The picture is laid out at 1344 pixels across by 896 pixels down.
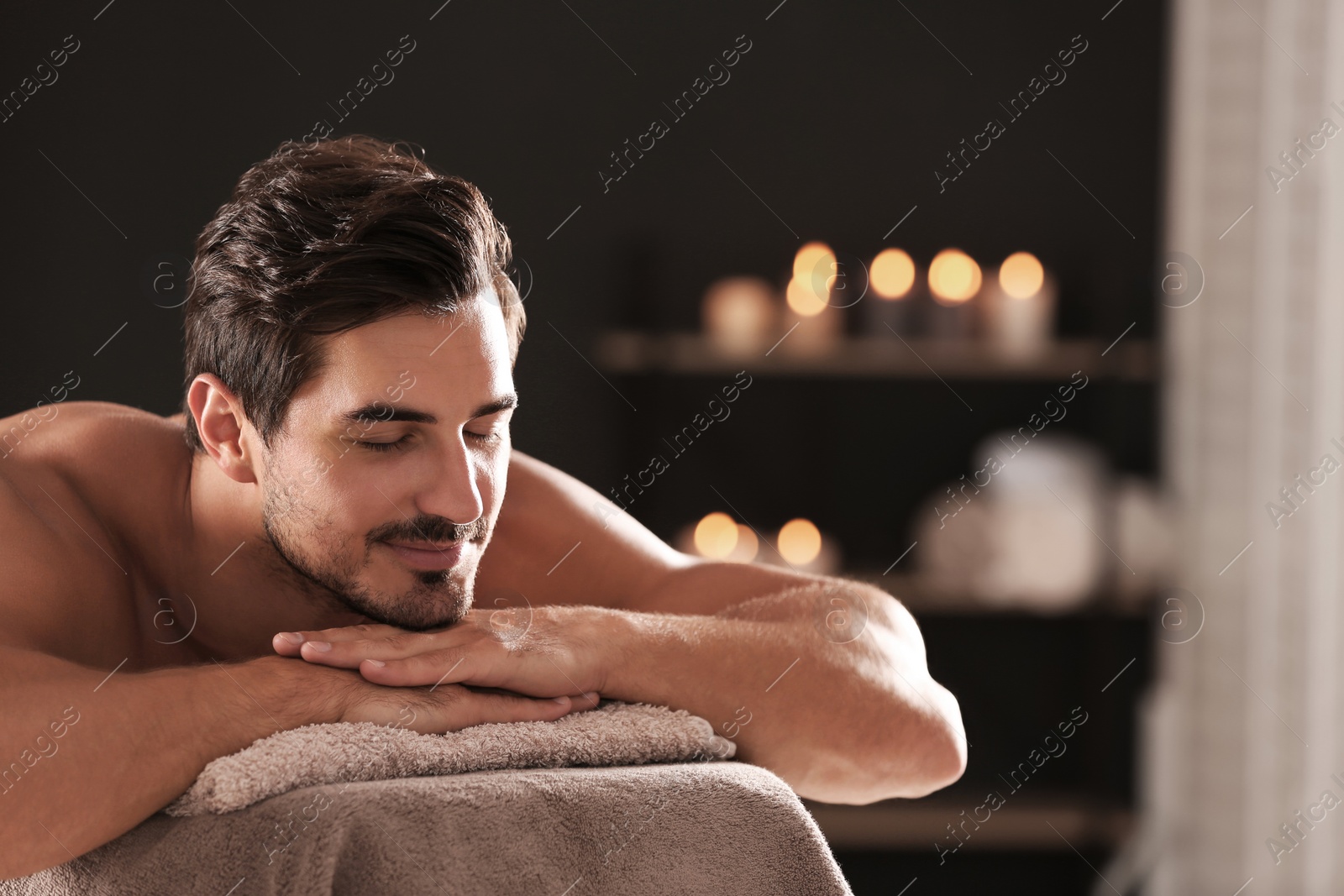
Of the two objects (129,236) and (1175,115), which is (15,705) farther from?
(1175,115)

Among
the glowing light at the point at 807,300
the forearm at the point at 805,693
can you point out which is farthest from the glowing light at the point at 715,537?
the forearm at the point at 805,693

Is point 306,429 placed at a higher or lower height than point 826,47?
lower

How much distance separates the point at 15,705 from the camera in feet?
1.98

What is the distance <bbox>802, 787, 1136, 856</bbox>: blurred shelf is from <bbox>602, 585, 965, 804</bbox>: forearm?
1.32 m

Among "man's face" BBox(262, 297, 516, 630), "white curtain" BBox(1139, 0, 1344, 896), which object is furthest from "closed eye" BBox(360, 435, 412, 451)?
"white curtain" BBox(1139, 0, 1344, 896)

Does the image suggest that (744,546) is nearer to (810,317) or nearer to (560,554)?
(810,317)

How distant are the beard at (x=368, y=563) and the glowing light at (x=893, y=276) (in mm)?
1446

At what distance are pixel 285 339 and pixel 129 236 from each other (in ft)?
2.21

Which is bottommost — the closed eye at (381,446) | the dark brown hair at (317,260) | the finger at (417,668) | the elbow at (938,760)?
the elbow at (938,760)

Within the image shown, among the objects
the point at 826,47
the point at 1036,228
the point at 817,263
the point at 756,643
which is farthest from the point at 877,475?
the point at 756,643

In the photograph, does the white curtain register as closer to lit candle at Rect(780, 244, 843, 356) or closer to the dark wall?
the dark wall

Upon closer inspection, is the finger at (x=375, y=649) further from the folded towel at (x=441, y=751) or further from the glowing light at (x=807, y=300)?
the glowing light at (x=807, y=300)

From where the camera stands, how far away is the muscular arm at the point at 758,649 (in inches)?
29.6

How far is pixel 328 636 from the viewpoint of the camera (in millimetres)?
700
